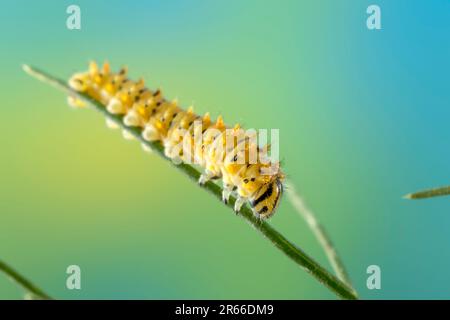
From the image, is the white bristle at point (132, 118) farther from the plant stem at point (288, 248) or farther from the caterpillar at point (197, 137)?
the plant stem at point (288, 248)

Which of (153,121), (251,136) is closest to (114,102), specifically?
(153,121)

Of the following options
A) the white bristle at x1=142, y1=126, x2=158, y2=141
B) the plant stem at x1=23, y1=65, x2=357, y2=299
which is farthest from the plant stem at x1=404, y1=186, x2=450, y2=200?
the white bristle at x1=142, y1=126, x2=158, y2=141

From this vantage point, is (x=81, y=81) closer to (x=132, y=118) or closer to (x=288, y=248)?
(x=132, y=118)

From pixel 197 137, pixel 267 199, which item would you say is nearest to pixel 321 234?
pixel 267 199

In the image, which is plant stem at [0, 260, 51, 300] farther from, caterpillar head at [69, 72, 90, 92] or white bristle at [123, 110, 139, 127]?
caterpillar head at [69, 72, 90, 92]
